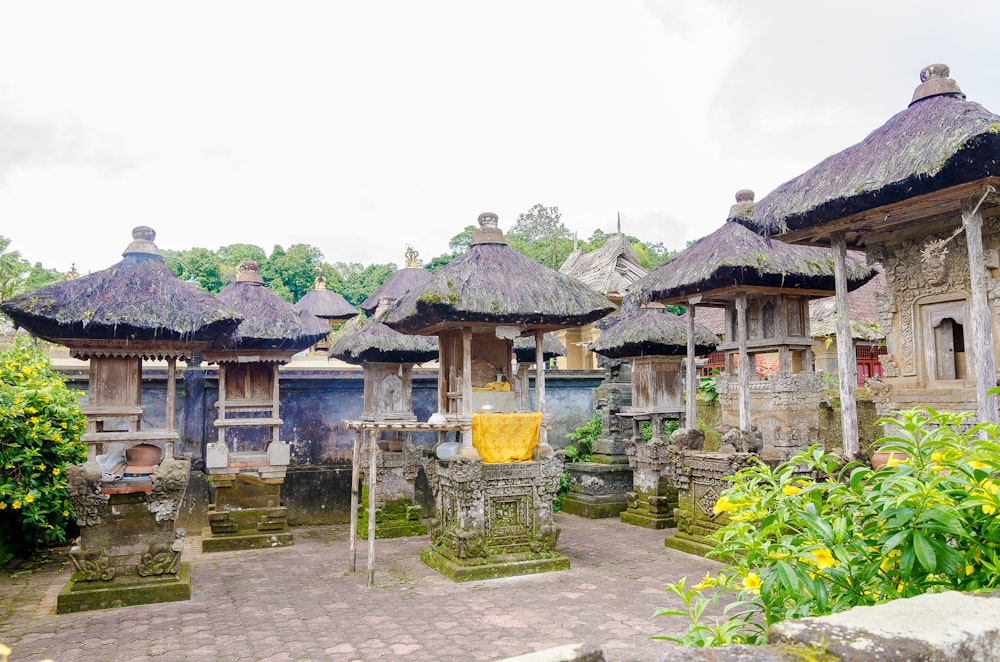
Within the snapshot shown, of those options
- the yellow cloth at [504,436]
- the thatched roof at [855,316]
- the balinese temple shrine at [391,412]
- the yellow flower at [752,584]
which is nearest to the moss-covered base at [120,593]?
the yellow cloth at [504,436]

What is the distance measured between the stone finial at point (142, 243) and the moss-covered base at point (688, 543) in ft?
25.2

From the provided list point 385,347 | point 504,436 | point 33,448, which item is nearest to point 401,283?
point 385,347

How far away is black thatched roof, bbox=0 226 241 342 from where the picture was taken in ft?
23.7

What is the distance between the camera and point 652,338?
1200 centimetres

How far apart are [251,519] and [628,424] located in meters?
7.30

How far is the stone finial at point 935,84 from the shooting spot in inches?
262

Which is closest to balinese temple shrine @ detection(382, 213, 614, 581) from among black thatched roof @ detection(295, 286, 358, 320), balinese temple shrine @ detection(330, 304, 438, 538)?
balinese temple shrine @ detection(330, 304, 438, 538)

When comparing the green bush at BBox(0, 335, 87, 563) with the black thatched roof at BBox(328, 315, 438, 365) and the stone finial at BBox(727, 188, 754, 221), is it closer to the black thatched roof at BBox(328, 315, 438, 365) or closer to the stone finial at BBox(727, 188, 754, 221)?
the black thatched roof at BBox(328, 315, 438, 365)

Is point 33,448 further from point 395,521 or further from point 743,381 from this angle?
point 743,381

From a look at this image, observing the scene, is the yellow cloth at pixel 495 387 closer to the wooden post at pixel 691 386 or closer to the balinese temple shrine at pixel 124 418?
the wooden post at pixel 691 386

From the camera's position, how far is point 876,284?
20.0 metres

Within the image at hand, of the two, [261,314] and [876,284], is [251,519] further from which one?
[876,284]

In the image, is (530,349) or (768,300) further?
(530,349)

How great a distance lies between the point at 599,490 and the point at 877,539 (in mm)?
10305
